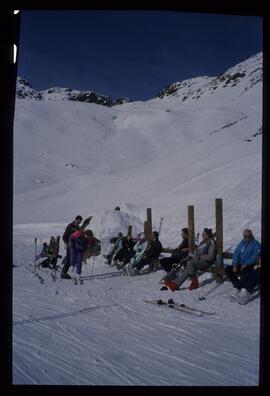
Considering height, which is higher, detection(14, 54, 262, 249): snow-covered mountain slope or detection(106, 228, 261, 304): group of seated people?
detection(14, 54, 262, 249): snow-covered mountain slope

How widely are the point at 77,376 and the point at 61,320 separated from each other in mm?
1985

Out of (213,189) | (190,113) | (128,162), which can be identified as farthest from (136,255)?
(190,113)

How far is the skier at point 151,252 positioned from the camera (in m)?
9.86

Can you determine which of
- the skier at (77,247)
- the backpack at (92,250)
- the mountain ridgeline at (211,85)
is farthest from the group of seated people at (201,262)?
the mountain ridgeline at (211,85)

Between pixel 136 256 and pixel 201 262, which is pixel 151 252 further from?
pixel 201 262

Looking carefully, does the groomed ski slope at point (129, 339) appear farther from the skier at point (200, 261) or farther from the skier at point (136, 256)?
the skier at point (136, 256)

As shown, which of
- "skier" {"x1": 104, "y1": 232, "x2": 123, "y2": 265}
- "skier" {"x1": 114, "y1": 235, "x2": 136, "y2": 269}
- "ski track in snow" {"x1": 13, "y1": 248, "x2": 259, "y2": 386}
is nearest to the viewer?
"ski track in snow" {"x1": 13, "y1": 248, "x2": 259, "y2": 386}

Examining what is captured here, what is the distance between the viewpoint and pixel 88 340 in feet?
15.9

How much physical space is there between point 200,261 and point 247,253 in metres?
1.07

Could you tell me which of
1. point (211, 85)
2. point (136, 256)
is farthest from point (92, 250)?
point (211, 85)

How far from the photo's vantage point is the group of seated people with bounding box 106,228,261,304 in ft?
22.1

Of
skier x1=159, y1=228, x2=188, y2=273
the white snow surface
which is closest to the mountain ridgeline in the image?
the white snow surface

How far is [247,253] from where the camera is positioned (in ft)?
22.4

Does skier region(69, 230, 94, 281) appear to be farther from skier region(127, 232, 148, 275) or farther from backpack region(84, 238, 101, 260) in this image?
backpack region(84, 238, 101, 260)
